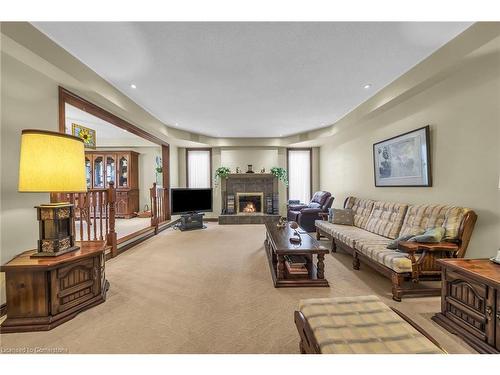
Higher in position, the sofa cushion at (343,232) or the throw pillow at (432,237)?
the throw pillow at (432,237)

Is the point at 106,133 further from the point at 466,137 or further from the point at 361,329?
the point at 466,137

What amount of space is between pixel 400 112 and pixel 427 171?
3.82 ft

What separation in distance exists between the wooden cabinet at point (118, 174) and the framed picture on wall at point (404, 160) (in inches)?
289

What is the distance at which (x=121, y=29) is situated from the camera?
2.01m

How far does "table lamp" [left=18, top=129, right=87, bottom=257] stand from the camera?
67.1 inches

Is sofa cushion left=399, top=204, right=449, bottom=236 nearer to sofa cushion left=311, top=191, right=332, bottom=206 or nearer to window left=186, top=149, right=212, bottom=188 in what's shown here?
sofa cushion left=311, top=191, right=332, bottom=206

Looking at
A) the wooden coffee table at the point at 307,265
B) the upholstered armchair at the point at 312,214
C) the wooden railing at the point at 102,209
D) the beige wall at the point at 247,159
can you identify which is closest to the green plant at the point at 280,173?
the beige wall at the point at 247,159

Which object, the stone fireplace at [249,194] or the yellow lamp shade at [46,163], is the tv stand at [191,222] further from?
the yellow lamp shade at [46,163]

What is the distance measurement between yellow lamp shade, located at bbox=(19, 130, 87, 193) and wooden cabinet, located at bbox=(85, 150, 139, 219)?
581 centimetres

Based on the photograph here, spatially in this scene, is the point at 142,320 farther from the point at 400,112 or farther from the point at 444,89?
the point at 400,112

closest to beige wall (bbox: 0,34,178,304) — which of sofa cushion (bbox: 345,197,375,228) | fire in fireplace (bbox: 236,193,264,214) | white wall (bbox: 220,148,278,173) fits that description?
sofa cushion (bbox: 345,197,375,228)

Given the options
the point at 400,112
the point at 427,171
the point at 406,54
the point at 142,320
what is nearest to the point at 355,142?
the point at 400,112

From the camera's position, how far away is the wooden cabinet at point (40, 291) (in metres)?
1.72

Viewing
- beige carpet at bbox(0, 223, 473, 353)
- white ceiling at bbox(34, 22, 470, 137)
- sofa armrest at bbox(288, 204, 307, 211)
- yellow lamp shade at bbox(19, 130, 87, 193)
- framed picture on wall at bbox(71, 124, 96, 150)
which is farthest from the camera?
sofa armrest at bbox(288, 204, 307, 211)
